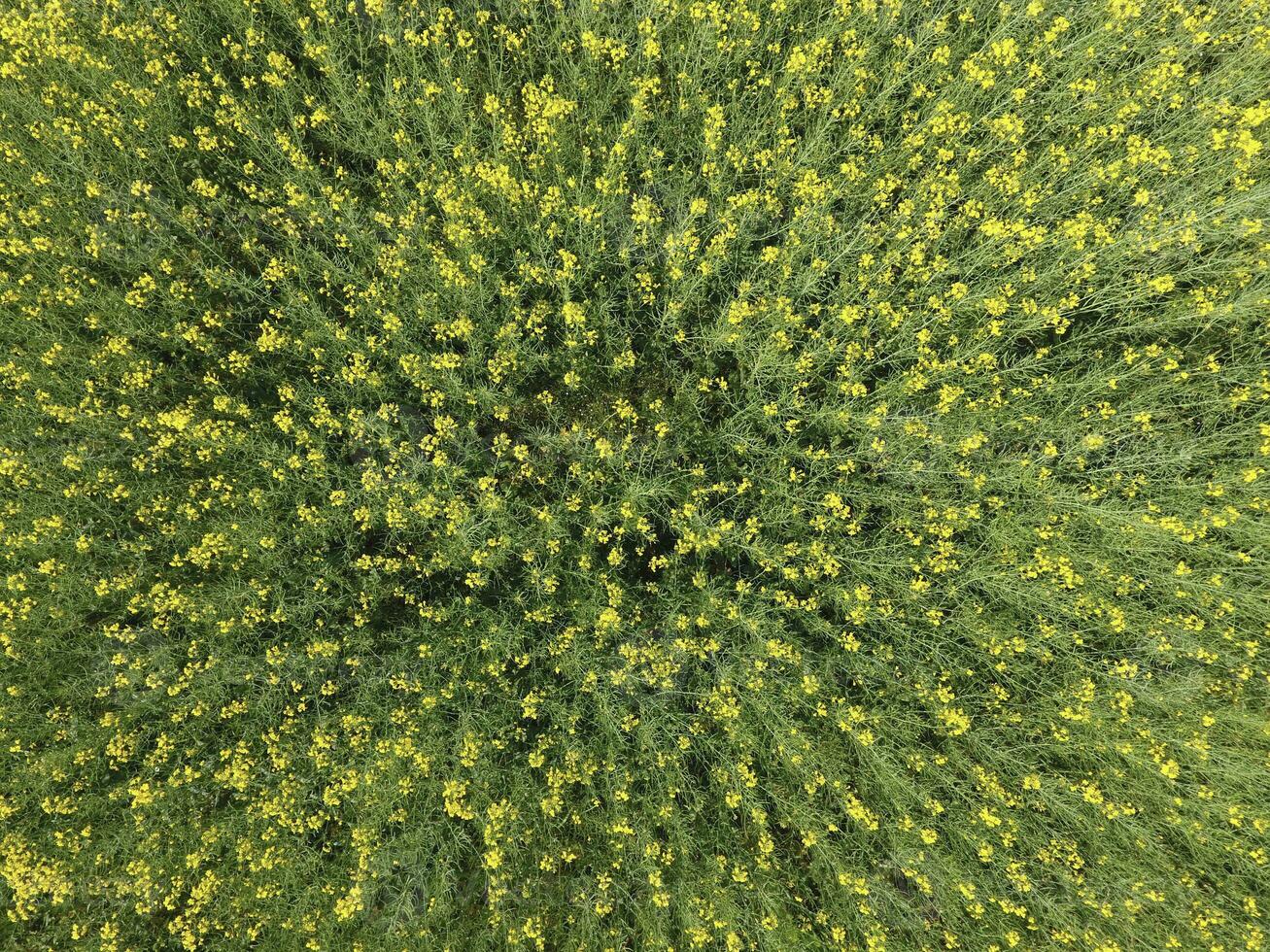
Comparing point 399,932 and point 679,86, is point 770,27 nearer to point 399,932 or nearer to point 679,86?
point 679,86

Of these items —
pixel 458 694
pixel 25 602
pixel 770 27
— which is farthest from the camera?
pixel 770 27

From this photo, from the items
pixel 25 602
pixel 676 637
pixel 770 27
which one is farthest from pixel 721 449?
pixel 25 602

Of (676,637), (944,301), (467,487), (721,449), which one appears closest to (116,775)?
(467,487)

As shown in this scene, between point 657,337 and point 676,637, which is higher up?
point 657,337

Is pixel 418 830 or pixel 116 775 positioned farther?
pixel 116 775

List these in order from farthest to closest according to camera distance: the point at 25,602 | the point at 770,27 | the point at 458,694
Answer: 1. the point at 770,27
2. the point at 458,694
3. the point at 25,602

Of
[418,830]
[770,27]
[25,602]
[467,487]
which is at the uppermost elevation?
[770,27]
